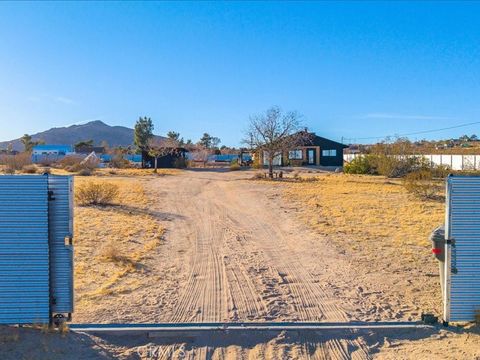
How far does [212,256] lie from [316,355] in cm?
525

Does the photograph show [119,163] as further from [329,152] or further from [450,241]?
[450,241]

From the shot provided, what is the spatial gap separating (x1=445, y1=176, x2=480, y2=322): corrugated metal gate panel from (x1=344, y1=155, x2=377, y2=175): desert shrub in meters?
35.0

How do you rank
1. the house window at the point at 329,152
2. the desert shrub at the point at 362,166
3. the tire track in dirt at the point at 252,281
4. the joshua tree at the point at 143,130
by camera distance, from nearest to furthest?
the tire track in dirt at the point at 252,281 → the desert shrub at the point at 362,166 → the house window at the point at 329,152 → the joshua tree at the point at 143,130

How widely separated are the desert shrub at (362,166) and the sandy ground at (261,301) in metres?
28.8

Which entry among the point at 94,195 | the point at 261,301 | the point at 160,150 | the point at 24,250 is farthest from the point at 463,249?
the point at 160,150

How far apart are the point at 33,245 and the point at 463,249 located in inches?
199

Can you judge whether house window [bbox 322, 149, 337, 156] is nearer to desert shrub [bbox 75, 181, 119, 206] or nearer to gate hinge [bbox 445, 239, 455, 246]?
desert shrub [bbox 75, 181, 119, 206]

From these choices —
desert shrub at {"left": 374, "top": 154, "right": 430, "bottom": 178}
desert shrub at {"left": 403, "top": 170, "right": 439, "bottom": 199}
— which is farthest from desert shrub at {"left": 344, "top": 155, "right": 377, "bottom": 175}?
desert shrub at {"left": 403, "top": 170, "right": 439, "bottom": 199}

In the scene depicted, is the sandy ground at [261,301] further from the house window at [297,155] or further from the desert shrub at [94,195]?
the house window at [297,155]

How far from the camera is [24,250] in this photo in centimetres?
539

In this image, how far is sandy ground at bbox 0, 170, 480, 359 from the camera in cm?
520

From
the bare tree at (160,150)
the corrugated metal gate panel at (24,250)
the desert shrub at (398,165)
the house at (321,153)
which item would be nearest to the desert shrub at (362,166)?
the desert shrub at (398,165)

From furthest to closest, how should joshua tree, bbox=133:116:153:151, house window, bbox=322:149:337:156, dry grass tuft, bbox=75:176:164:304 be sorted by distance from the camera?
joshua tree, bbox=133:116:153:151 < house window, bbox=322:149:337:156 < dry grass tuft, bbox=75:176:164:304

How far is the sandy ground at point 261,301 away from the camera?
5.20 m
